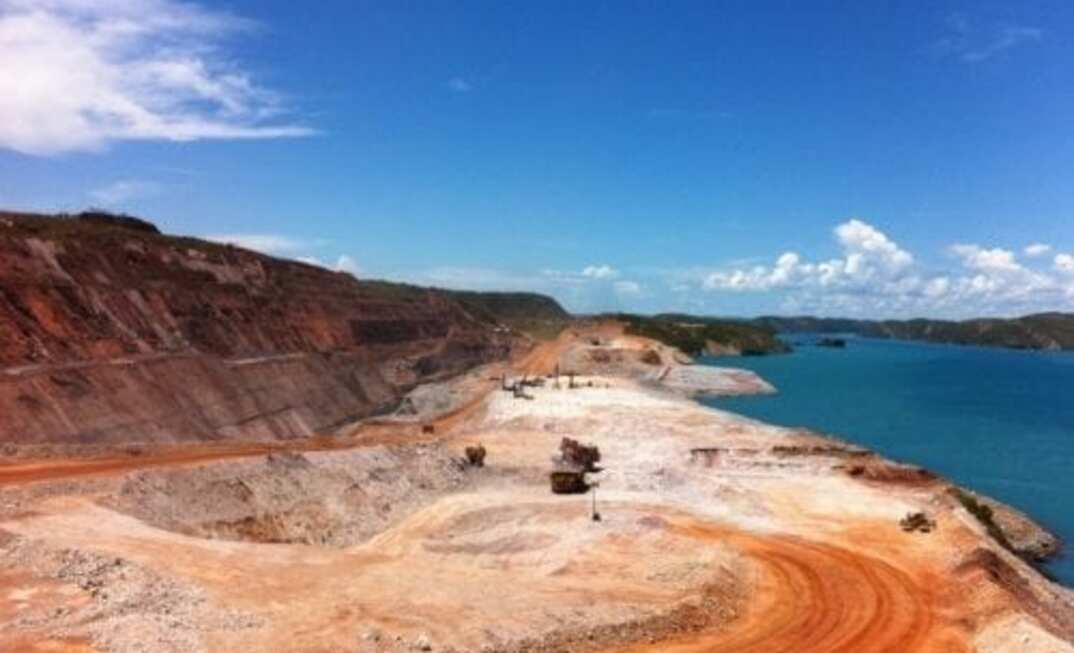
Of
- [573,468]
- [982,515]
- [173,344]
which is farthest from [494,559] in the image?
[173,344]

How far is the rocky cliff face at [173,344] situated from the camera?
71625 millimetres

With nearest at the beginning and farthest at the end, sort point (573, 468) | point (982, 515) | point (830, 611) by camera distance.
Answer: point (830, 611), point (982, 515), point (573, 468)

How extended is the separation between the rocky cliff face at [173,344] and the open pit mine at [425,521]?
34 centimetres

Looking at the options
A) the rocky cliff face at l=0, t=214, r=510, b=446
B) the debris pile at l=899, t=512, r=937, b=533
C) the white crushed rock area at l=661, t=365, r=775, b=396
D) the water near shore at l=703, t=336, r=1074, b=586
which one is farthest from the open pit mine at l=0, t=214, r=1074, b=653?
the white crushed rock area at l=661, t=365, r=775, b=396

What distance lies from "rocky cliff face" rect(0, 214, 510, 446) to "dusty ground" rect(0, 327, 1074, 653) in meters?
22.4

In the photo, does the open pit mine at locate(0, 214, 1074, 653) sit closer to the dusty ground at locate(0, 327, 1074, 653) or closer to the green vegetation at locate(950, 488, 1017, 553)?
the dusty ground at locate(0, 327, 1074, 653)

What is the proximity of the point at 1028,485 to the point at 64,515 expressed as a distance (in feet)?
233

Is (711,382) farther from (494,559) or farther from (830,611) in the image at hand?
(830,611)

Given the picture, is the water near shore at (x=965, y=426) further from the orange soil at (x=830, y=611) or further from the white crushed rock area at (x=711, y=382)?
the orange soil at (x=830, y=611)

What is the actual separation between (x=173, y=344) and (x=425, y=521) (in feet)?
179

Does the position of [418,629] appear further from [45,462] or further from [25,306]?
[25,306]

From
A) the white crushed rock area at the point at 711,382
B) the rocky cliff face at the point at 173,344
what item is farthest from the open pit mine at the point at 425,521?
the white crushed rock area at the point at 711,382

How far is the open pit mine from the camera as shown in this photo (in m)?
27.5

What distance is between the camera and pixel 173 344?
91.8 meters
